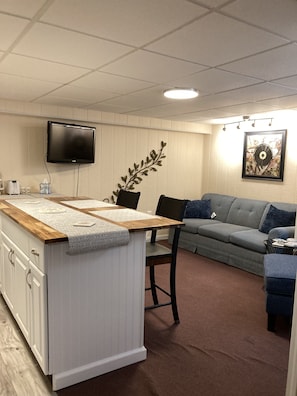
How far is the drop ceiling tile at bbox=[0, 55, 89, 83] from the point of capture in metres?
2.46

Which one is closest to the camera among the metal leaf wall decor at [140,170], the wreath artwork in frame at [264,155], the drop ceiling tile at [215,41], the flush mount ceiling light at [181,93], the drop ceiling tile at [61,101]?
the drop ceiling tile at [215,41]

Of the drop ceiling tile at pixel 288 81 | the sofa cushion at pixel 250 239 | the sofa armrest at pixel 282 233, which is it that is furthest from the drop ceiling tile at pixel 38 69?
the sofa cushion at pixel 250 239

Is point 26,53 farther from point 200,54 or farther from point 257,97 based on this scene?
point 257,97

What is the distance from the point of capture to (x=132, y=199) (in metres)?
3.51

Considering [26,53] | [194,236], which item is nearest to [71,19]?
[26,53]

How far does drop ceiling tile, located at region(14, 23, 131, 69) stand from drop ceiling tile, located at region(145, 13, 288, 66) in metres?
0.31

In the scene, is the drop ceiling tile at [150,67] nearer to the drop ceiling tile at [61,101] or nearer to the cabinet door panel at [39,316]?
the drop ceiling tile at [61,101]

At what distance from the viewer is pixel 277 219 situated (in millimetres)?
4262

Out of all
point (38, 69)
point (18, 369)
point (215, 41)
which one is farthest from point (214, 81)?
point (18, 369)

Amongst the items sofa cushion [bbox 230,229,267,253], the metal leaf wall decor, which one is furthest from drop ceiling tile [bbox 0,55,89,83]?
sofa cushion [bbox 230,229,267,253]

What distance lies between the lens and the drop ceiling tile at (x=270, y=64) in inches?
83.0

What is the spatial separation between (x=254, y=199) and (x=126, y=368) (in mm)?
3753

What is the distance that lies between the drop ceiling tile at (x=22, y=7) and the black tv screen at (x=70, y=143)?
9.03 ft

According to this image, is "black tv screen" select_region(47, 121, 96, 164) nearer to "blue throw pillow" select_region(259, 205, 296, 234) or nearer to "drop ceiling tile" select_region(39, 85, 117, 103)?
"drop ceiling tile" select_region(39, 85, 117, 103)
